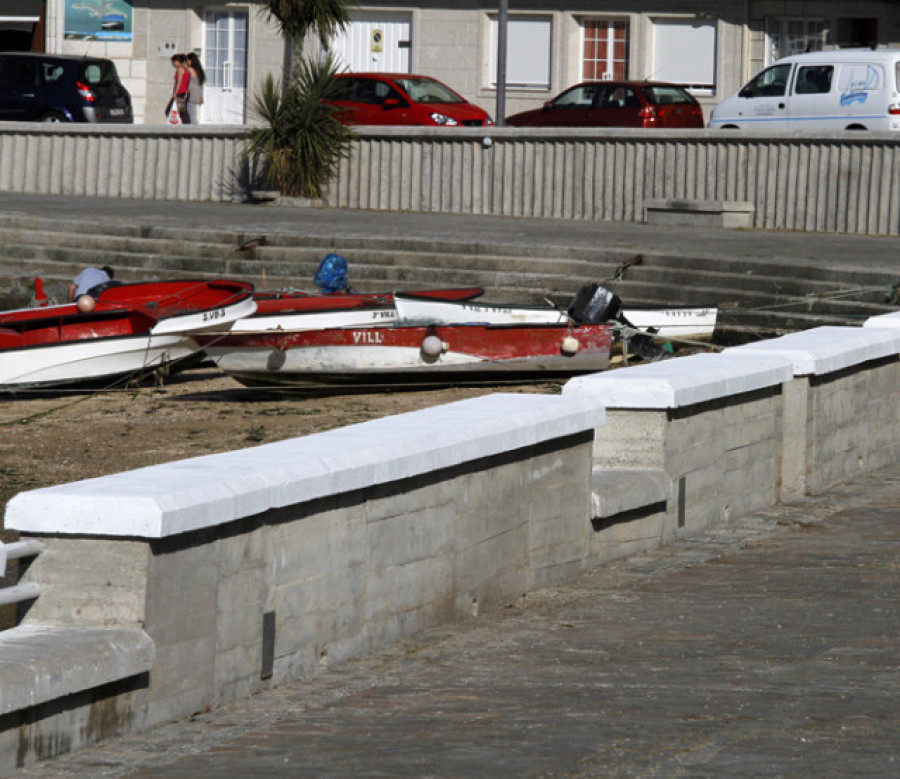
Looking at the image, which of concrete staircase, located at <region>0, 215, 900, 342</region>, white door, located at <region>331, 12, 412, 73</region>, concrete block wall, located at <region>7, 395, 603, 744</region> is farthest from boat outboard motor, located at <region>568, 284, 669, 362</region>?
white door, located at <region>331, 12, 412, 73</region>

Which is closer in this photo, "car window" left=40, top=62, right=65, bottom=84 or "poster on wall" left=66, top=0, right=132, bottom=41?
"car window" left=40, top=62, right=65, bottom=84

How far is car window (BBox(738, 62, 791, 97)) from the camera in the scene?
104 feet

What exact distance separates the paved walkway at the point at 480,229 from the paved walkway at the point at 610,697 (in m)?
12.6

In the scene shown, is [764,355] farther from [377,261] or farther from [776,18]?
[776,18]

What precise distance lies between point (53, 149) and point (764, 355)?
22.6 meters

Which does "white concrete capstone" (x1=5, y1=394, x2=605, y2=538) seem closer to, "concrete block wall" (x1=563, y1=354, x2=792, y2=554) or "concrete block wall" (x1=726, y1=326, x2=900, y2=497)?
"concrete block wall" (x1=563, y1=354, x2=792, y2=554)

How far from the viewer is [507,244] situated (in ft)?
75.2

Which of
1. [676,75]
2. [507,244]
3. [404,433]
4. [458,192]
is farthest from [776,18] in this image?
[404,433]

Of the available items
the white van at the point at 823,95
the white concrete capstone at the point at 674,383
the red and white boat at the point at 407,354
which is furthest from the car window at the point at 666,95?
the white concrete capstone at the point at 674,383

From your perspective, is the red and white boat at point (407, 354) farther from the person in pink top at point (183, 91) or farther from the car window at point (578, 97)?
the car window at point (578, 97)

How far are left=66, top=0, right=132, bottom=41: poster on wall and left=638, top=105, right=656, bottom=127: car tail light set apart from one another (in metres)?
14.3

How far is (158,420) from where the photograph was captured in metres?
17.2

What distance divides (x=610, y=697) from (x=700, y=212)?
19.7 m

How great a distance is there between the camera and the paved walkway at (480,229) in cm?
2197
